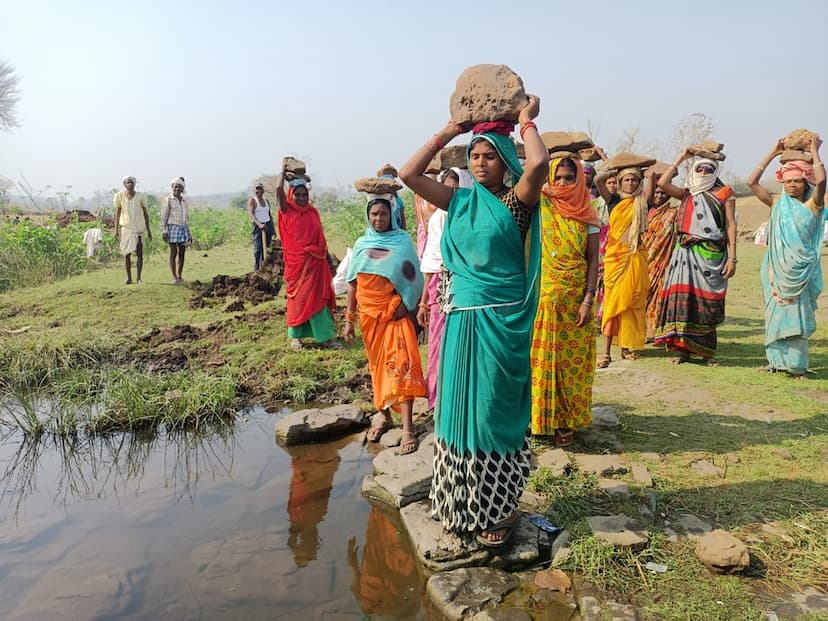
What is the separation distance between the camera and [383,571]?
315cm

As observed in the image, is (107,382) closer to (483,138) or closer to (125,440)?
(125,440)

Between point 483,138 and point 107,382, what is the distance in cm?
436

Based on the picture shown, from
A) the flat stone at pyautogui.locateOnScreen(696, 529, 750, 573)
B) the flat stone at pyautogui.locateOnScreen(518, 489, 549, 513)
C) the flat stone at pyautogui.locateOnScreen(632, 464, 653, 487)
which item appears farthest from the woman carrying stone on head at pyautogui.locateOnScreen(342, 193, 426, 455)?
the flat stone at pyautogui.locateOnScreen(696, 529, 750, 573)

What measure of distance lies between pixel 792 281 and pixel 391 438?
4104mm

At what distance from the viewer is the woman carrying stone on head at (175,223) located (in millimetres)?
10914

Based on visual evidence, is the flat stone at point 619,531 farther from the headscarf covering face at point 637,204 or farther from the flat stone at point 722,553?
the headscarf covering face at point 637,204

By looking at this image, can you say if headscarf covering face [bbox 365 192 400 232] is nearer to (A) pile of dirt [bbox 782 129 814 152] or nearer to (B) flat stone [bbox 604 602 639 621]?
(B) flat stone [bbox 604 602 639 621]

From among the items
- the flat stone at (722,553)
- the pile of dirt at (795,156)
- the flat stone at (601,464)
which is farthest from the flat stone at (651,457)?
the pile of dirt at (795,156)

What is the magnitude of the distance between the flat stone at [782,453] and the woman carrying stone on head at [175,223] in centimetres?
962

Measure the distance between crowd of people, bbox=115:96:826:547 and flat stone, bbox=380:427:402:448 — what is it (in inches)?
2.7

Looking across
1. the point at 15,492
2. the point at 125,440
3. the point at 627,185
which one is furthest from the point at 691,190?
the point at 15,492

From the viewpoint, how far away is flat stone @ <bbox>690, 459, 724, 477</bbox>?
378 centimetres

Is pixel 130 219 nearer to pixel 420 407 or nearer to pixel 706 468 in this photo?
pixel 420 407

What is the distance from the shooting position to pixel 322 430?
15.8 feet
